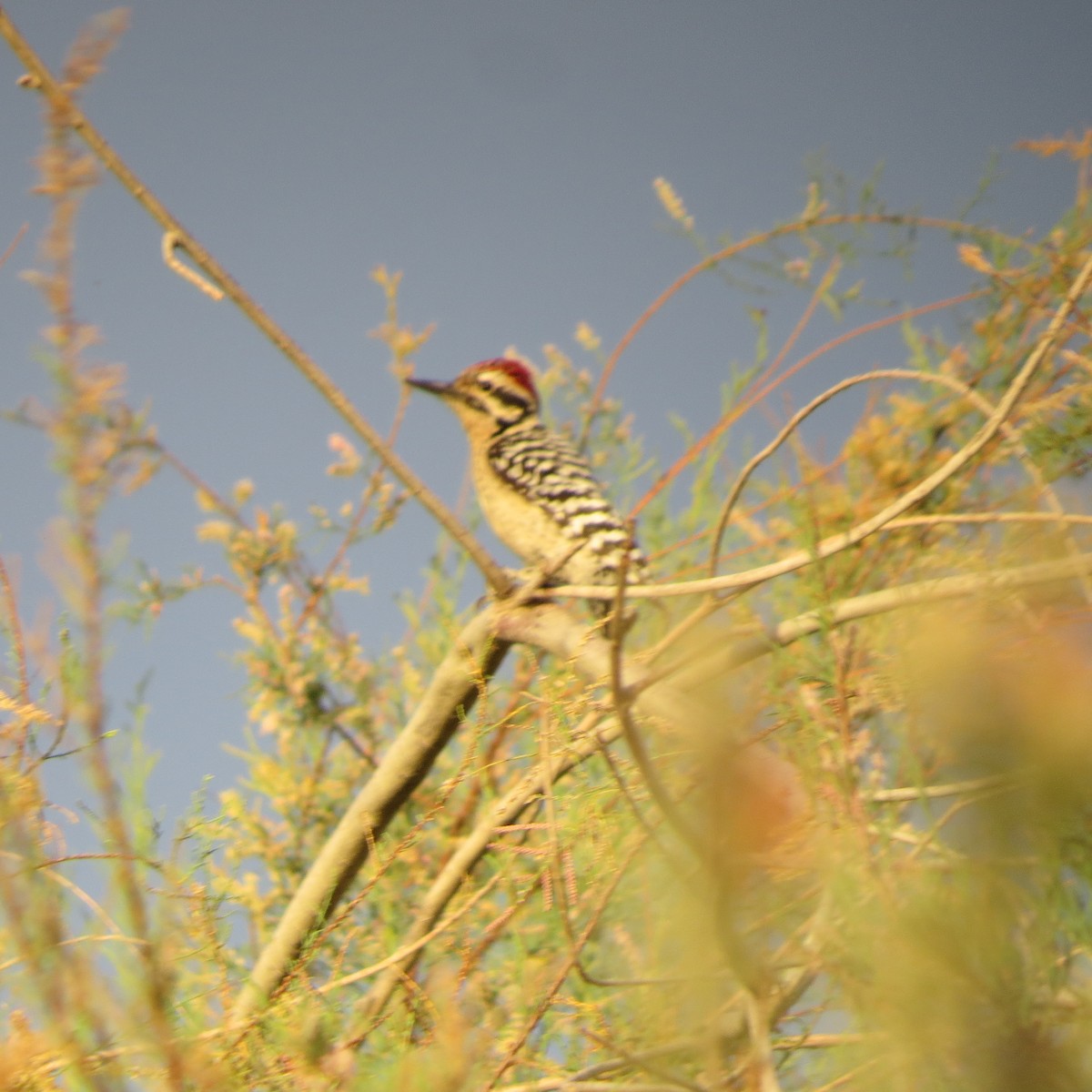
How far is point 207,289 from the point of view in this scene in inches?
62.7

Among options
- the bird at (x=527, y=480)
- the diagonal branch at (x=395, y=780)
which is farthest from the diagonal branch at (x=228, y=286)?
the bird at (x=527, y=480)

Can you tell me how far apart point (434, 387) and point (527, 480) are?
539mm

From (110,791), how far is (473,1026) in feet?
1.54

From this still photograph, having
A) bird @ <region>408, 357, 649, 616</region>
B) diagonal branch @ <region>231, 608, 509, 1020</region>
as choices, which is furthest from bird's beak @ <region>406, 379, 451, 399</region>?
diagonal branch @ <region>231, 608, 509, 1020</region>

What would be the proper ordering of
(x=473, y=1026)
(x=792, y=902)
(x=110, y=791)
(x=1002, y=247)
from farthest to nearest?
(x=1002, y=247) < (x=473, y=1026) < (x=110, y=791) < (x=792, y=902)

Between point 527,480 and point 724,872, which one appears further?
point 527,480

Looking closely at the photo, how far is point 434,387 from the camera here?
13.6ft

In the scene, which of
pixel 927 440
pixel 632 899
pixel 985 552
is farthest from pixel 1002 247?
pixel 632 899

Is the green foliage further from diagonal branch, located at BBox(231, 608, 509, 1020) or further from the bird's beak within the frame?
the bird's beak

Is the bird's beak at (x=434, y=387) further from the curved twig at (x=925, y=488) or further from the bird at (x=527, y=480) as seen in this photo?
the curved twig at (x=925, y=488)

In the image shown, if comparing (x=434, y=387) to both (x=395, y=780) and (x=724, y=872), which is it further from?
(x=724, y=872)

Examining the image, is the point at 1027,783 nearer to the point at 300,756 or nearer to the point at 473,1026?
the point at 473,1026

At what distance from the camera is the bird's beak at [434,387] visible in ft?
12.8

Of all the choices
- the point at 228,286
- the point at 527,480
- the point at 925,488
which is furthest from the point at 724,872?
Result: the point at 527,480
